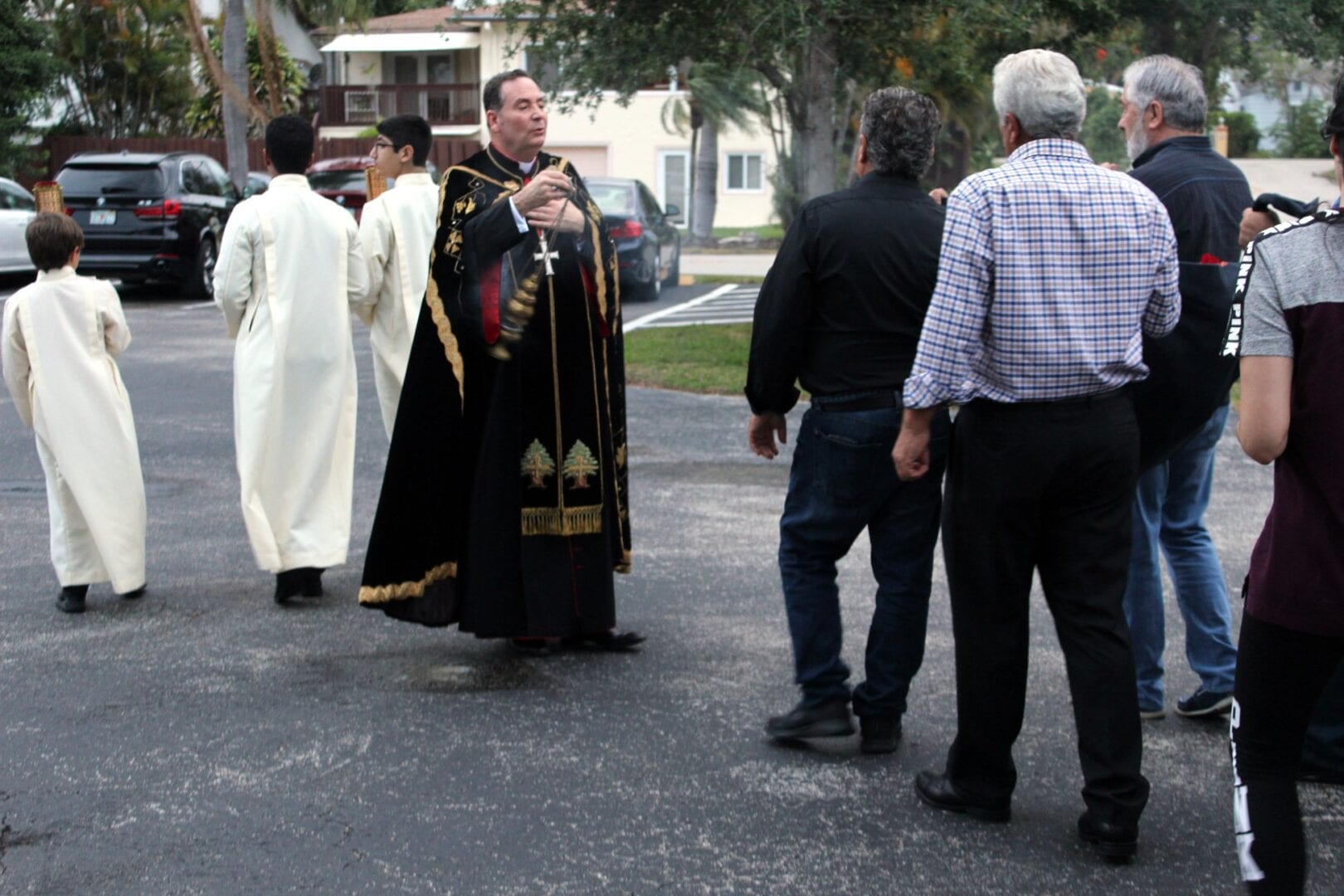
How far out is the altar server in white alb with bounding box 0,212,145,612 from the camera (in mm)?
6434

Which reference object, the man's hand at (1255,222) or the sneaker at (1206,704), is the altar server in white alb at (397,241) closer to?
the sneaker at (1206,704)

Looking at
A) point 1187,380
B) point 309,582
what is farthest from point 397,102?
point 1187,380

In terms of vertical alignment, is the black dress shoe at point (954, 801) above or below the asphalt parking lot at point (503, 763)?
above

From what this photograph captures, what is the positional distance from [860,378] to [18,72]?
96.1 ft

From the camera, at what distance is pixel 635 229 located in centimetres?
2047

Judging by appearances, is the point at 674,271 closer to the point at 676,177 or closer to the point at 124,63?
the point at 124,63

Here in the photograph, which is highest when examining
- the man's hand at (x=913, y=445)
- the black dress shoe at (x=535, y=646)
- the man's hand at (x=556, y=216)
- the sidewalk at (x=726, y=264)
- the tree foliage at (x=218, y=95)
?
the tree foliage at (x=218, y=95)

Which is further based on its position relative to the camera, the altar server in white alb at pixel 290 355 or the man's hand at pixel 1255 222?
the altar server in white alb at pixel 290 355

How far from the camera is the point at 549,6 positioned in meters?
15.2

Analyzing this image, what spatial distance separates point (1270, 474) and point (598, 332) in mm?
5096

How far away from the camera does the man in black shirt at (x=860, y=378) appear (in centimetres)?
449

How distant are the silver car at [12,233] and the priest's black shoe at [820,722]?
56.2ft

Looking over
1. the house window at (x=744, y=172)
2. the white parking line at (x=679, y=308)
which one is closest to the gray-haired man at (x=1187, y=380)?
the white parking line at (x=679, y=308)

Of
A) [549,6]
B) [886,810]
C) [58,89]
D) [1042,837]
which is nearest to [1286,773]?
[1042,837]
